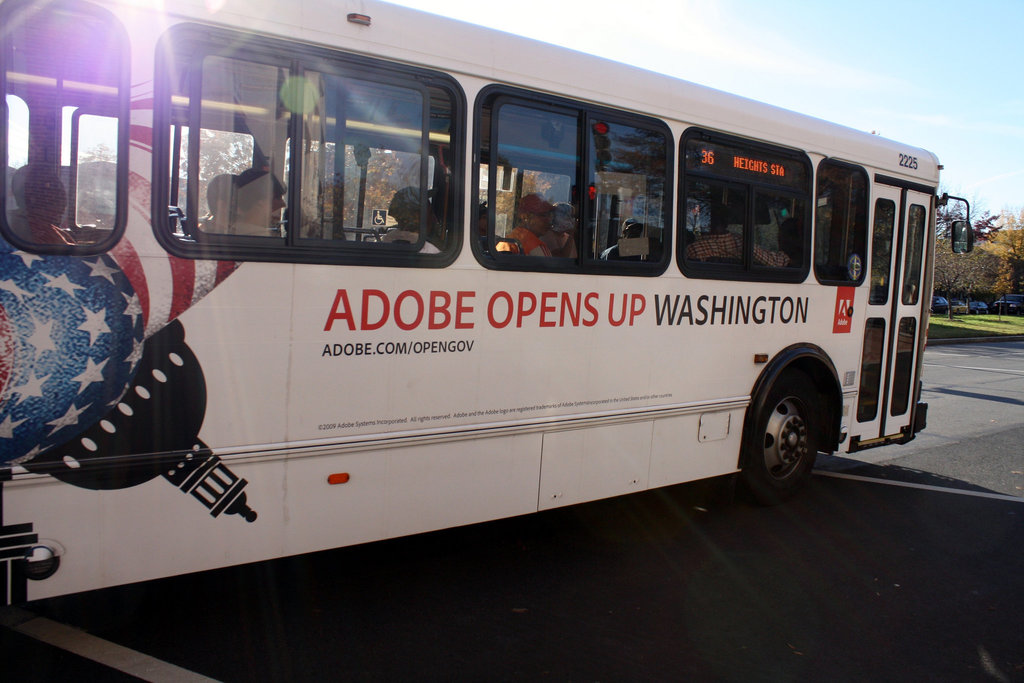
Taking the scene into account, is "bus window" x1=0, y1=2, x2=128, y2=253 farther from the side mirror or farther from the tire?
the side mirror

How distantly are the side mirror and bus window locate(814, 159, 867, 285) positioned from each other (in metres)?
1.50

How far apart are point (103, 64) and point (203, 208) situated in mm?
664

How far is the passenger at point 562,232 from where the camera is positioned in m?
4.42

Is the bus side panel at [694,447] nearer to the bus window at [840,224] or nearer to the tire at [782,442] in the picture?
the tire at [782,442]

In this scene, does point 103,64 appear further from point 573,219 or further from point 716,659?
point 716,659

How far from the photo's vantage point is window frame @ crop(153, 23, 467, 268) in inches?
A: 123

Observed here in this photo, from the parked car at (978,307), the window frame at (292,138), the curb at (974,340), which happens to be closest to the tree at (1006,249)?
the parked car at (978,307)

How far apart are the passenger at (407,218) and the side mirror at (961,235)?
588cm

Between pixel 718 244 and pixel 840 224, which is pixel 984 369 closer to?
pixel 840 224

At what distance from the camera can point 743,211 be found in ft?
17.9

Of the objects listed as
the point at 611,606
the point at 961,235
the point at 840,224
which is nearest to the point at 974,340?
the point at 961,235

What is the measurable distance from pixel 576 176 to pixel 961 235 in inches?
193

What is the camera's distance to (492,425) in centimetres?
416

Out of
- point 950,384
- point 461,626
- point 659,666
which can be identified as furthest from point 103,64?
point 950,384
